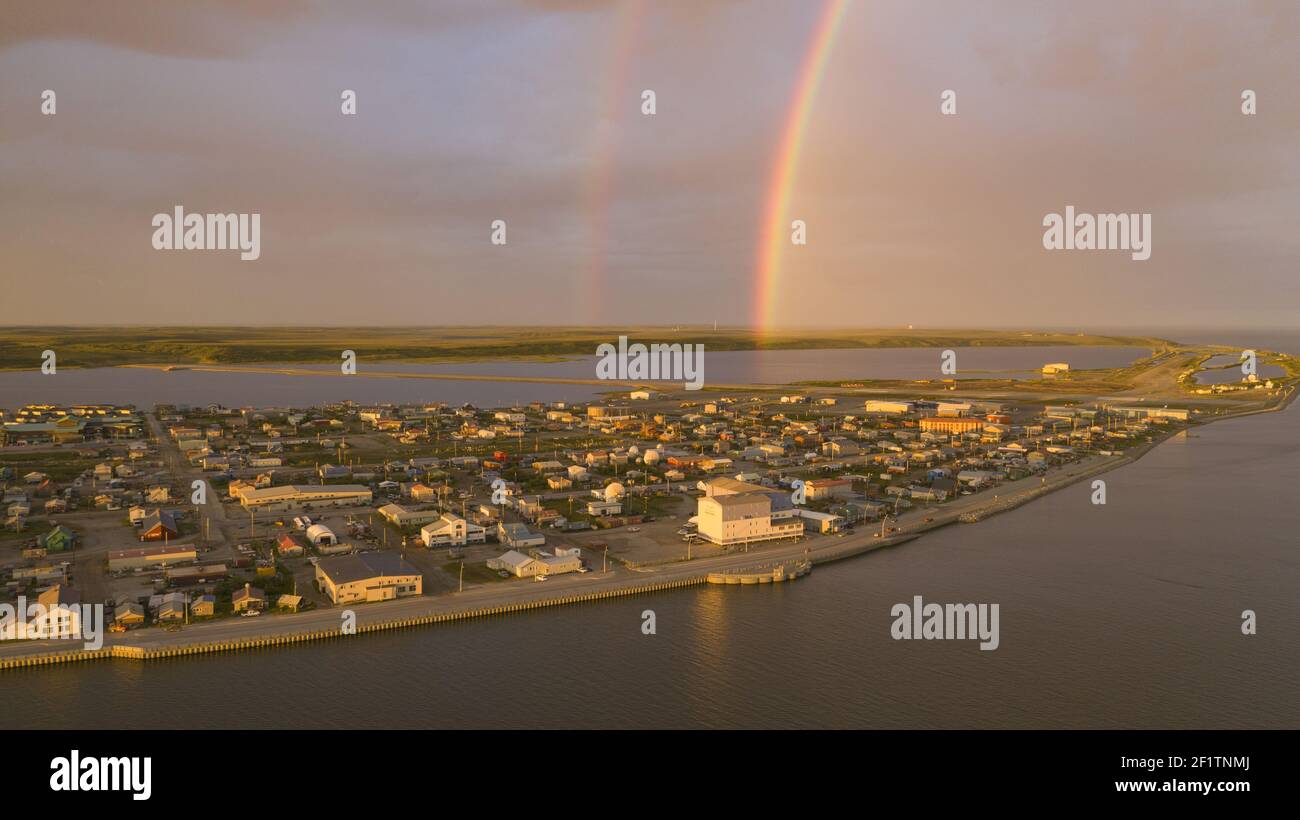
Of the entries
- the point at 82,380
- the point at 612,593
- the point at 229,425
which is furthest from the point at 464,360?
the point at 612,593

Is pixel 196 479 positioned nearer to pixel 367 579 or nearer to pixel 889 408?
pixel 367 579

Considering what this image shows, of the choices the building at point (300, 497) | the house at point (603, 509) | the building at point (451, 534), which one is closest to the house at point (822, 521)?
the house at point (603, 509)

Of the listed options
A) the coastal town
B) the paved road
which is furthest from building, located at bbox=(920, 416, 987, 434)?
the paved road

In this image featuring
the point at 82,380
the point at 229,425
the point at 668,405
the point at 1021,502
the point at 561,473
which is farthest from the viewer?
the point at 82,380

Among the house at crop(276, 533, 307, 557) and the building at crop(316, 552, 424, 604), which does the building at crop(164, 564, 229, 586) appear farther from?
the building at crop(316, 552, 424, 604)

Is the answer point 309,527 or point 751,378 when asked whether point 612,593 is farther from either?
point 751,378

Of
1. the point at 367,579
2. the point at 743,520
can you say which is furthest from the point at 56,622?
the point at 743,520

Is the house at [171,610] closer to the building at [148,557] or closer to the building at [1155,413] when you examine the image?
the building at [148,557]

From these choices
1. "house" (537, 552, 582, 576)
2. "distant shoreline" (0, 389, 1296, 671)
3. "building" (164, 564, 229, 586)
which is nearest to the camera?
"distant shoreline" (0, 389, 1296, 671)
